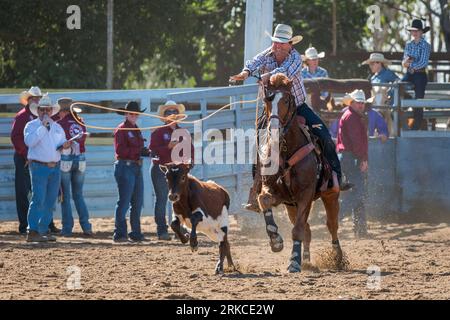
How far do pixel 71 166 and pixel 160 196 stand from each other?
1372 mm

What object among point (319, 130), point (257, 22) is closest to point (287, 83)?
point (319, 130)

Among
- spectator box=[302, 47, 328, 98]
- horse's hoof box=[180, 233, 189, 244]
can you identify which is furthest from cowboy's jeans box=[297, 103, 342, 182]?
spectator box=[302, 47, 328, 98]

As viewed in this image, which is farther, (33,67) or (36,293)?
(33,67)

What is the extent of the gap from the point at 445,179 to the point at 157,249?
634 cm

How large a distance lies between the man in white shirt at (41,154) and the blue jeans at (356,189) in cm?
442

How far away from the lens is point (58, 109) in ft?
50.9

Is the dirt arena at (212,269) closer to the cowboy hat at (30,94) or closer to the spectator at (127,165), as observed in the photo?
the spectator at (127,165)

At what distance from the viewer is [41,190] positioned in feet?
48.4

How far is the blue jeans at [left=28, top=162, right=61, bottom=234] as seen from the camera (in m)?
14.7

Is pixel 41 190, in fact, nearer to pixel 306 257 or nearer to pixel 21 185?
pixel 21 185

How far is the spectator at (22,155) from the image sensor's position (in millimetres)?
→ 15453

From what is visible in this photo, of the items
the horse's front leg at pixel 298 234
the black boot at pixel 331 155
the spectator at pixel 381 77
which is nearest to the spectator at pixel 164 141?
the black boot at pixel 331 155

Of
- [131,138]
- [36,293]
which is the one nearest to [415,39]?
[131,138]
